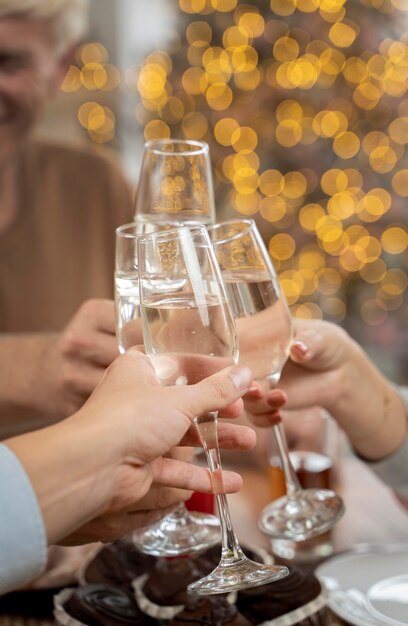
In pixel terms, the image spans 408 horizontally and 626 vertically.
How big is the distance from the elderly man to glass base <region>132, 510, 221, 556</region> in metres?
0.87

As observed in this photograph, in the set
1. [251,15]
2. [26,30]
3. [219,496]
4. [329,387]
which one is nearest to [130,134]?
[251,15]

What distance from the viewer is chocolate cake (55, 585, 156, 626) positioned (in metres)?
0.81

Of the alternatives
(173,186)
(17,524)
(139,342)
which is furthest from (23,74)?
(17,524)

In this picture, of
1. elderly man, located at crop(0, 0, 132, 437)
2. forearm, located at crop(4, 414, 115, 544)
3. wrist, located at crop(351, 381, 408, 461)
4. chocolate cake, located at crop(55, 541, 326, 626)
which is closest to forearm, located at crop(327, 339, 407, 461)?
wrist, located at crop(351, 381, 408, 461)

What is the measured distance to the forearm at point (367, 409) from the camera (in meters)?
1.15

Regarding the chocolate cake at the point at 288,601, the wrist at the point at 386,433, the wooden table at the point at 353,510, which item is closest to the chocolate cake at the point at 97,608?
the chocolate cake at the point at 288,601

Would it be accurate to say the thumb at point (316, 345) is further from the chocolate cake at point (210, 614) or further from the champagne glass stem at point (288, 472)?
the chocolate cake at point (210, 614)

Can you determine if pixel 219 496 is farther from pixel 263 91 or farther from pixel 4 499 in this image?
pixel 263 91

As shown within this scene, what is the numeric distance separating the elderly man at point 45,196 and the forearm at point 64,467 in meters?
1.18

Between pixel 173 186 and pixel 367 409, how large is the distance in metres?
0.44

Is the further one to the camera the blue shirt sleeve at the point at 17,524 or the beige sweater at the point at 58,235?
the beige sweater at the point at 58,235

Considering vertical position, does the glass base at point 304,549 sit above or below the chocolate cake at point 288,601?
below

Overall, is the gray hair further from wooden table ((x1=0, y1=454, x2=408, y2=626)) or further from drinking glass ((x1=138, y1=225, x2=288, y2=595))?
drinking glass ((x1=138, y1=225, x2=288, y2=595))

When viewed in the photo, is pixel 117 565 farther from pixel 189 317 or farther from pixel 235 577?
pixel 189 317
